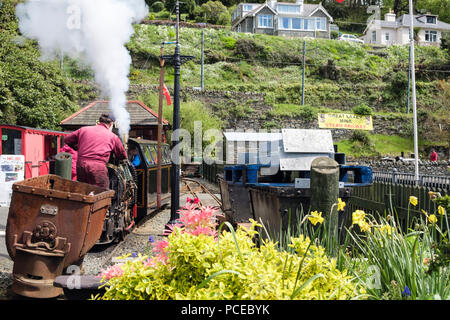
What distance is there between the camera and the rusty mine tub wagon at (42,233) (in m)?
4.29

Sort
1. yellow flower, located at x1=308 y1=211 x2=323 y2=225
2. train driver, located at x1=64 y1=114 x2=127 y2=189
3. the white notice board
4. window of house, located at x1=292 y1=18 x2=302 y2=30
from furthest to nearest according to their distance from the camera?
window of house, located at x1=292 y1=18 x2=302 y2=30 < the white notice board < train driver, located at x1=64 y1=114 x2=127 y2=189 < yellow flower, located at x1=308 y1=211 x2=323 y2=225

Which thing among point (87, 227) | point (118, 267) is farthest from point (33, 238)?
point (118, 267)

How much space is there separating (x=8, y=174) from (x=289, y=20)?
5717 cm

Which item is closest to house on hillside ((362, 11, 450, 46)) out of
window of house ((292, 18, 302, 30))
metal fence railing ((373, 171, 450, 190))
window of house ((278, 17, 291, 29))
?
window of house ((292, 18, 302, 30))

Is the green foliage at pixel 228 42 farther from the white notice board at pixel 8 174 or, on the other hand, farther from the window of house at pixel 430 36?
the white notice board at pixel 8 174

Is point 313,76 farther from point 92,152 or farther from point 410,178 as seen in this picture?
point 92,152

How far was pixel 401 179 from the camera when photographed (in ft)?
53.6

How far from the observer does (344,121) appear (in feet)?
127

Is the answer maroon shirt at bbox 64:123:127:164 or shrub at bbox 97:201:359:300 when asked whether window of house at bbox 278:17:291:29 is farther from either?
shrub at bbox 97:201:359:300

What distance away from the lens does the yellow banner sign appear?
38250 mm

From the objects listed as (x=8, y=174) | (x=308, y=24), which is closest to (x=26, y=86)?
(x=8, y=174)

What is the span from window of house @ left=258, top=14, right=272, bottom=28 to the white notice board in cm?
5591

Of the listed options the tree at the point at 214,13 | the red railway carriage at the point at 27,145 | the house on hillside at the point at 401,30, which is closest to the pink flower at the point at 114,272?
the red railway carriage at the point at 27,145
